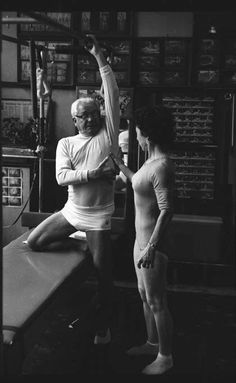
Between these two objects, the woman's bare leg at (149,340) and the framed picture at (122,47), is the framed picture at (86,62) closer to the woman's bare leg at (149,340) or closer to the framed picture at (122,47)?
the framed picture at (122,47)

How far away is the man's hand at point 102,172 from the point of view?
153 inches

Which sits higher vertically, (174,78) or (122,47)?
(122,47)

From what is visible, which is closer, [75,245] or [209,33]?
[75,245]

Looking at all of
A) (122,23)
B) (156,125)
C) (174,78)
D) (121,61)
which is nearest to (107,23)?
(122,23)

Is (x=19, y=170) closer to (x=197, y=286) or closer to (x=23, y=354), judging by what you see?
(x=197, y=286)

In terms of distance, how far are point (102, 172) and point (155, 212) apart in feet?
2.38

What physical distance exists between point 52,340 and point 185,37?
3.66 m

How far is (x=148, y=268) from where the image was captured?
3.23m

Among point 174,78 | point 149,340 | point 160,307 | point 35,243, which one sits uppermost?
point 174,78

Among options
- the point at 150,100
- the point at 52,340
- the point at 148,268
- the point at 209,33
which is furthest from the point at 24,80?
the point at 148,268

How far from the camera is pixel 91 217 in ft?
13.0

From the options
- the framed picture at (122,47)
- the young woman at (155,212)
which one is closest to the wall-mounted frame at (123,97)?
the framed picture at (122,47)

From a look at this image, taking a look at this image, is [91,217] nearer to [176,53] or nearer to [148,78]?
[148,78]

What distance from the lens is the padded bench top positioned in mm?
2959
